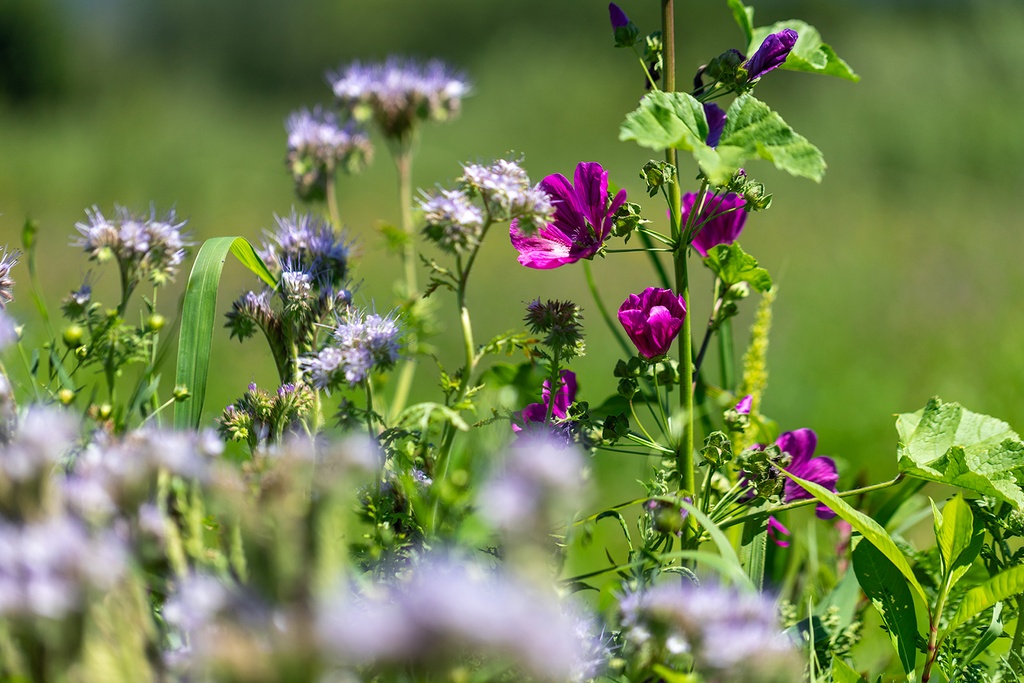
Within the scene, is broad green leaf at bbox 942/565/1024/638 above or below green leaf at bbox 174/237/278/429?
below

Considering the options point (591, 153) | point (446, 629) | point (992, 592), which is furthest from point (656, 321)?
point (591, 153)

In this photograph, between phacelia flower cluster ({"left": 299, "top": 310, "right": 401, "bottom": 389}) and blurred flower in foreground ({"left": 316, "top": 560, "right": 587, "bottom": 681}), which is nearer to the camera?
blurred flower in foreground ({"left": 316, "top": 560, "right": 587, "bottom": 681})

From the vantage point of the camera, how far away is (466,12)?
49.4ft

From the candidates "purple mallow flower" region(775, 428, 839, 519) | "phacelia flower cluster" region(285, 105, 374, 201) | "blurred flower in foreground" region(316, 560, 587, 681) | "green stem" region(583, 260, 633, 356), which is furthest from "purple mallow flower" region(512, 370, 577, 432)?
"phacelia flower cluster" region(285, 105, 374, 201)

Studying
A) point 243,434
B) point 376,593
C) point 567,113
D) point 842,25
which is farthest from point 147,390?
point 842,25

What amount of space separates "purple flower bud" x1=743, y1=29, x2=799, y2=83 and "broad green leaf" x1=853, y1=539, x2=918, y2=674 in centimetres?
41

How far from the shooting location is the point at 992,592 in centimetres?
71

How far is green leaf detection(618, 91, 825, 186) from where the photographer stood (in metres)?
0.65

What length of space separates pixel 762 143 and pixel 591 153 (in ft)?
30.4

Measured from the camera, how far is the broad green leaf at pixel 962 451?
2.47 feet

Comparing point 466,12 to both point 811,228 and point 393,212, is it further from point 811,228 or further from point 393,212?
point 811,228

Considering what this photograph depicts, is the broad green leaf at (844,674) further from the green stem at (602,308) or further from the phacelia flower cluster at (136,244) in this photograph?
the phacelia flower cluster at (136,244)

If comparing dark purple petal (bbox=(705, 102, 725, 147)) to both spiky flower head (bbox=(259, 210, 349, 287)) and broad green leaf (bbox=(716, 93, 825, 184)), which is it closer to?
broad green leaf (bbox=(716, 93, 825, 184))

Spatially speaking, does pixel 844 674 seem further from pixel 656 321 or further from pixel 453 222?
pixel 453 222
